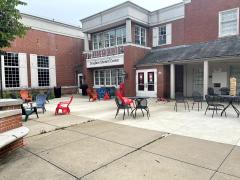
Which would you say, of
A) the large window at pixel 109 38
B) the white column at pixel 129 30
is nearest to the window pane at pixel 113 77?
the large window at pixel 109 38

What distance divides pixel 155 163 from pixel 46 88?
1788cm

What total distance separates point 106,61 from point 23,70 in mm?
7774

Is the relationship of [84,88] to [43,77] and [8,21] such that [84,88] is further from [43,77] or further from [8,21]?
[8,21]

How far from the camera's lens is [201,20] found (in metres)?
15.1

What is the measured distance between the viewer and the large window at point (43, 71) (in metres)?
Answer: 19.1

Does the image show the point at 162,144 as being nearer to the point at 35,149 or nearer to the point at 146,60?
the point at 35,149

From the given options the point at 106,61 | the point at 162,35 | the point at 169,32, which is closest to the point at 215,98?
the point at 169,32

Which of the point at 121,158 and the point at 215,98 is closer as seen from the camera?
the point at 121,158

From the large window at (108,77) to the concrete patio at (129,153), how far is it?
39.2ft

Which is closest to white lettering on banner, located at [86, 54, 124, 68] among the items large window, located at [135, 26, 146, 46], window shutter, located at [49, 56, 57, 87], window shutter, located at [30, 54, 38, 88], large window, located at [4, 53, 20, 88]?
large window, located at [135, 26, 146, 46]

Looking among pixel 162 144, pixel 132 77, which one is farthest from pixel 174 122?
pixel 132 77

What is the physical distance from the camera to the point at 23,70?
1777cm

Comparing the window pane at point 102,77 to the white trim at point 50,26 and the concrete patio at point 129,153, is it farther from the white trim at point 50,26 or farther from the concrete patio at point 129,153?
the concrete patio at point 129,153

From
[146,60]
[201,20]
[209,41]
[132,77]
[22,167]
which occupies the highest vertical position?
[201,20]
